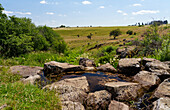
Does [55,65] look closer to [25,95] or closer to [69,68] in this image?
[69,68]

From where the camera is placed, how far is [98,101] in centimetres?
410

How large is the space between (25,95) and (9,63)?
794cm

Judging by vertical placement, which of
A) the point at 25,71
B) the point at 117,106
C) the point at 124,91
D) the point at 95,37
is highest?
the point at 95,37

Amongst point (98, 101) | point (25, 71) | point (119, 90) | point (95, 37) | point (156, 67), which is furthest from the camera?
point (95, 37)

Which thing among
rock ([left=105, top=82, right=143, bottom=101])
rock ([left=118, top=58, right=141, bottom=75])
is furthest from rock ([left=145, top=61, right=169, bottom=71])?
rock ([left=105, top=82, right=143, bottom=101])

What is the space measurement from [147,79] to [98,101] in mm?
3047

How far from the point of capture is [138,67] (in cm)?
678

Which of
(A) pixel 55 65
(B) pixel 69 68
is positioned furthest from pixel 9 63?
(B) pixel 69 68

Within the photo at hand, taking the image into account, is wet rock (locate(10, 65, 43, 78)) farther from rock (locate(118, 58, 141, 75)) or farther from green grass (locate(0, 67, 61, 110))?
rock (locate(118, 58, 141, 75))

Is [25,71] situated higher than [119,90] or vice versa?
[25,71]

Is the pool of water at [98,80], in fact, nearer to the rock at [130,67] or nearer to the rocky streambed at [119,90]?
the rocky streambed at [119,90]

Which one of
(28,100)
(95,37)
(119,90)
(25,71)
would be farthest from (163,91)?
(95,37)

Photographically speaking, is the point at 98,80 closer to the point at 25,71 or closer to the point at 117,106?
the point at 117,106

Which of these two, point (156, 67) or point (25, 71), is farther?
point (25, 71)
